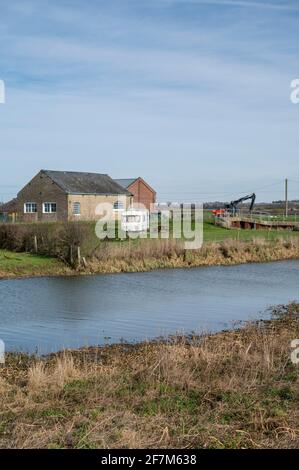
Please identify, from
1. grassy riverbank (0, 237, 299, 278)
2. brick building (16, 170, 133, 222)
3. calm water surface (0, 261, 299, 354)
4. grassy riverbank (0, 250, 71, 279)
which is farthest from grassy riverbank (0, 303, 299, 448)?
brick building (16, 170, 133, 222)

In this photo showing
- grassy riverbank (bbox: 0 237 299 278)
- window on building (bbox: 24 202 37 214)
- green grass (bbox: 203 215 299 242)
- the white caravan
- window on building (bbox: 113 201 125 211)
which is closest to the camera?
grassy riverbank (bbox: 0 237 299 278)

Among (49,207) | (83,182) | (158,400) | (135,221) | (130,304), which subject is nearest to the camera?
(158,400)

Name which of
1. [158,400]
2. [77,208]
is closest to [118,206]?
[77,208]

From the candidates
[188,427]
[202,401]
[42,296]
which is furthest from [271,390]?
[42,296]

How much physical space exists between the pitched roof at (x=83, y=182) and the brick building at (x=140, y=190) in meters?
11.1

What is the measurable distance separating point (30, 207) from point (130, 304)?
37.7 metres

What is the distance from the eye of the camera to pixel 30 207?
58.5 m

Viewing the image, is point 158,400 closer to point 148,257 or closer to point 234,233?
point 148,257

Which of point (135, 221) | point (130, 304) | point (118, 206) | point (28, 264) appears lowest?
point (130, 304)

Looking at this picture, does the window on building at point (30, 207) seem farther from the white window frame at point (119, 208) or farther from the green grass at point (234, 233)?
the green grass at point (234, 233)

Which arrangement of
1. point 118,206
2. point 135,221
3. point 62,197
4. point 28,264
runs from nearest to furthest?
point 28,264
point 135,221
point 62,197
point 118,206

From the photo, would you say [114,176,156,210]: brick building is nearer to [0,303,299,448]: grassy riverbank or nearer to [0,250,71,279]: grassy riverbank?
[0,250,71,279]: grassy riverbank

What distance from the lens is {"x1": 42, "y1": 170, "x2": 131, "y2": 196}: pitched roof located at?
56.7 meters
